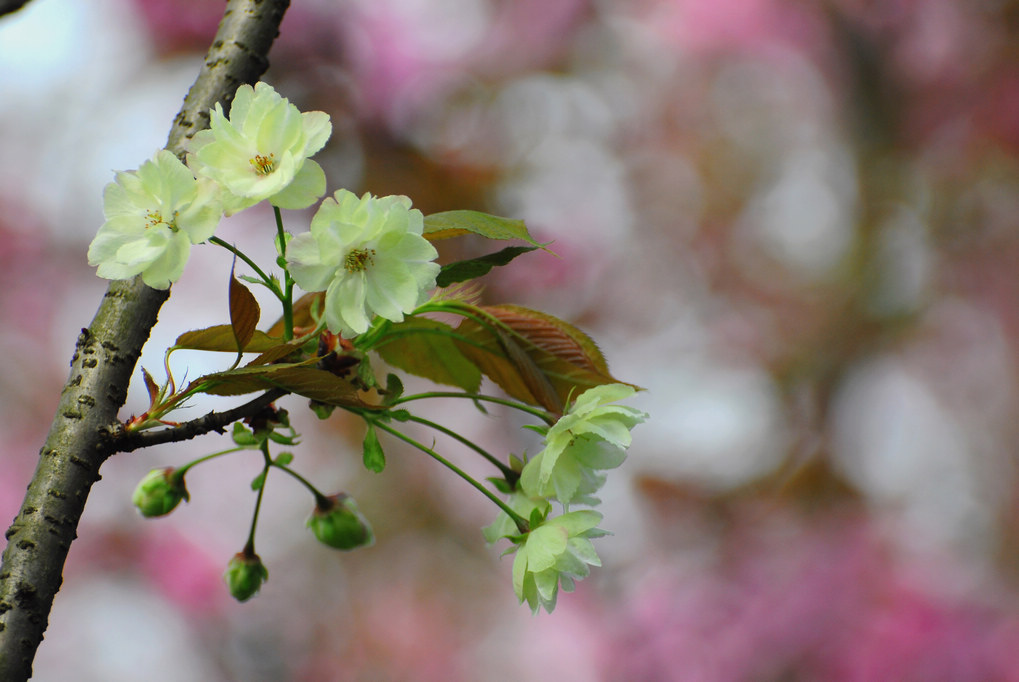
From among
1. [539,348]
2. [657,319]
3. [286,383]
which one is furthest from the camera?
[657,319]

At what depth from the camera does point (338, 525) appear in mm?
592

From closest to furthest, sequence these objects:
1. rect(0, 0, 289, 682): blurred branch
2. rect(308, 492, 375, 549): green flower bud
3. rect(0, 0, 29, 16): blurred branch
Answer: rect(0, 0, 289, 682): blurred branch, rect(0, 0, 29, 16): blurred branch, rect(308, 492, 375, 549): green flower bud

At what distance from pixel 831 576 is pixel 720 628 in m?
0.28

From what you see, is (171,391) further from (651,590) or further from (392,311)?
(651,590)

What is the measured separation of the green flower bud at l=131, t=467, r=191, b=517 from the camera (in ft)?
1.85

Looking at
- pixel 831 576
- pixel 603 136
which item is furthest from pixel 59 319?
pixel 831 576

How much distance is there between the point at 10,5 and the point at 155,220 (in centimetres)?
20

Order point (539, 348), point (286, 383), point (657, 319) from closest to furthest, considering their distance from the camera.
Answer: point (286, 383)
point (539, 348)
point (657, 319)

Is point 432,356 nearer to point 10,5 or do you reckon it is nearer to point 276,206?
point 276,206

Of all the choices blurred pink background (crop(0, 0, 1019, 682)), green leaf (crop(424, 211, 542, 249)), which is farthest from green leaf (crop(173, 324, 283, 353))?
blurred pink background (crop(0, 0, 1019, 682))

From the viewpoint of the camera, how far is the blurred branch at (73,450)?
0.37 metres

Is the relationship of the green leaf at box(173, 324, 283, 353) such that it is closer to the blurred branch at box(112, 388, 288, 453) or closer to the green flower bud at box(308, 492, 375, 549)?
the blurred branch at box(112, 388, 288, 453)

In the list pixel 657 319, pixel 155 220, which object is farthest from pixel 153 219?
pixel 657 319

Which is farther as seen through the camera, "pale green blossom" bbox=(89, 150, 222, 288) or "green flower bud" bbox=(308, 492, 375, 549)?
"green flower bud" bbox=(308, 492, 375, 549)
